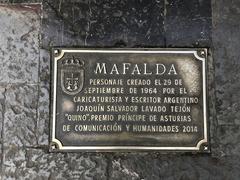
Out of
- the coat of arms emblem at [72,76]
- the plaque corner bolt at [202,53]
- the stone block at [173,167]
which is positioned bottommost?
the stone block at [173,167]

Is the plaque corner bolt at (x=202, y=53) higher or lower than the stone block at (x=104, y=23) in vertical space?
lower

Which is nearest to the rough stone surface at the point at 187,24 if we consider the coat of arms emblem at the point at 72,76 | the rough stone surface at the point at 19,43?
the coat of arms emblem at the point at 72,76

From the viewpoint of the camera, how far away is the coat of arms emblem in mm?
3436

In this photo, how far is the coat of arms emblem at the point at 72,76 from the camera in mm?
3436

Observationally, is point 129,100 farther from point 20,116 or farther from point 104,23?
point 20,116

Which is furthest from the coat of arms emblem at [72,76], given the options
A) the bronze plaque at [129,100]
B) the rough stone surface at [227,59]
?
the rough stone surface at [227,59]

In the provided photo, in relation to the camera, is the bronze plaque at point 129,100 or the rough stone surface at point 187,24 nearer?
the bronze plaque at point 129,100

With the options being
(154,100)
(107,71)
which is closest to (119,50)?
(107,71)

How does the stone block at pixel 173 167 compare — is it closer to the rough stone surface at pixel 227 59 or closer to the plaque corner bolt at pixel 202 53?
the rough stone surface at pixel 227 59

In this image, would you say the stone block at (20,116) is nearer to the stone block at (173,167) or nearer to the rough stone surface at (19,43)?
the rough stone surface at (19,43)

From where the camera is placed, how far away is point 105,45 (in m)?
3.52

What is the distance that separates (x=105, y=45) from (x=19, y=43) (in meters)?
0.63

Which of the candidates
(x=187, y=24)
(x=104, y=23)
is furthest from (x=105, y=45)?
(x=187, y=24)

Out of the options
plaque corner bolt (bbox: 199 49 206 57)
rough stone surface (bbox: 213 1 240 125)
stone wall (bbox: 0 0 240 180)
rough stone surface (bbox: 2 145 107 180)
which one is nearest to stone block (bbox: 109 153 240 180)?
stone wall (bbox: 0 0 240 180)
